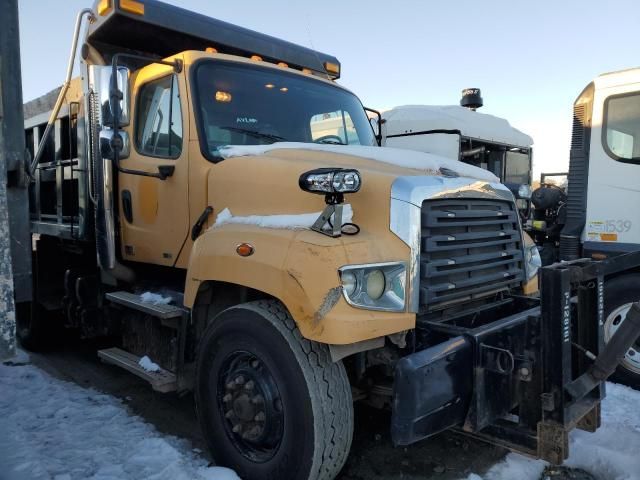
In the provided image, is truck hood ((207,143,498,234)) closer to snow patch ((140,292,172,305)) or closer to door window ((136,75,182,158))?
door window ((136,75,182,158))

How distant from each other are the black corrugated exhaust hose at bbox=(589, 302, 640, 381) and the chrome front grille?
0.74m

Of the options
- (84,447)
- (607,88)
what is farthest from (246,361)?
(607,88)

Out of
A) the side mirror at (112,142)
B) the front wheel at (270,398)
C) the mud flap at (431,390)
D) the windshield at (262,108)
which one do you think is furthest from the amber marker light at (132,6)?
the mud flap at (431,390)

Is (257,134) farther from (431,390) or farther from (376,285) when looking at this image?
(431,390)

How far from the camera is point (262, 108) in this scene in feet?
12.6

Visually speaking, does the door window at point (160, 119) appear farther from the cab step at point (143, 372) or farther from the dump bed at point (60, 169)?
the cab step at point (143, 372)

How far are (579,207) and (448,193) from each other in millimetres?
3566

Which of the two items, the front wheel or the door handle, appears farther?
the door handle

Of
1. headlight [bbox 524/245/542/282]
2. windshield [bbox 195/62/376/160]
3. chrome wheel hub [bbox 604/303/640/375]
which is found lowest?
chrome wheel hub [bbox 604/303/640/375]

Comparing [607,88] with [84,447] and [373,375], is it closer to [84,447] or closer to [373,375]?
[373,375]

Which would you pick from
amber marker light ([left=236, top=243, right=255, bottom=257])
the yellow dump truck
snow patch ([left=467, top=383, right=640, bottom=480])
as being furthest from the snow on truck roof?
amber marker light ([left=236, top=243, right=255, bottom=257])

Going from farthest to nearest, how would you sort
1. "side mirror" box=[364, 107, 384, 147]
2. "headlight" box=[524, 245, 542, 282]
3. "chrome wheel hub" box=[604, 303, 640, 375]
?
"side mirror" box=[364, 107, 384, 147]
"chrome wheel hub" box=[604, 303, 640, 375]
"headlight" box=[524, 245, 542, 282]

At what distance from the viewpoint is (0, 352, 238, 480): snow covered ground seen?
10.1 ft

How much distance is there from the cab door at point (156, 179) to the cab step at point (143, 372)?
0.74 meters
